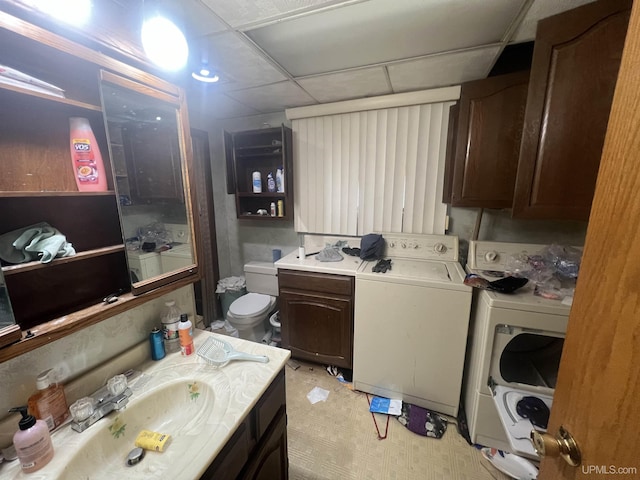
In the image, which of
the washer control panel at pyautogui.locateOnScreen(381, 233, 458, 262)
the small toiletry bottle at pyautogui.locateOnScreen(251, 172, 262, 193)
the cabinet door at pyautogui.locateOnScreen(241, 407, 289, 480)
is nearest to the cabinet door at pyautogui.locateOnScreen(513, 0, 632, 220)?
the washer control panel at pyautogui.locateOnScreen(381, 233, 458, 262)

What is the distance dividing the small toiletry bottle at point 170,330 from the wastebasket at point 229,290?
1.58 meters

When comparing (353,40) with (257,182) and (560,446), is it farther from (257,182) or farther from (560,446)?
(560,446)

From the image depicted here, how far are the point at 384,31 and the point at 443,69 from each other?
62 centimetres

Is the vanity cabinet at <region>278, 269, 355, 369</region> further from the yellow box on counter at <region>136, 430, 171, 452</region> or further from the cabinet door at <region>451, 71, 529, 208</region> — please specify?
the yellow box on counter at <region>136, 430, 171, 452</region>

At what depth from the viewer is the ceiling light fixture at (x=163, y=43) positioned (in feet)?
2.92

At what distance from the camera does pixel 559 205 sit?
3.80 feet

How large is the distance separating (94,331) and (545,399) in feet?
6.67

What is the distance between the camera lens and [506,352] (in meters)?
1.45

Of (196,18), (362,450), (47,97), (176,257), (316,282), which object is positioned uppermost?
(196,18)

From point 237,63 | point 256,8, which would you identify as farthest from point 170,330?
point 237,63

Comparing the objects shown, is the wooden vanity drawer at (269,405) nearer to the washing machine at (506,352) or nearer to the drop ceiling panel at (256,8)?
the washing machine at (506,352)

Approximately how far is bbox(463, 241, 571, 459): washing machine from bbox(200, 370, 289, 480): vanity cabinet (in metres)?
0.99

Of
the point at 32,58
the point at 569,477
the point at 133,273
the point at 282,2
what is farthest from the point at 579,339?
the point at 32,58

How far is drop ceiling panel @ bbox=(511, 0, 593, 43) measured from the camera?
3.42 feet
